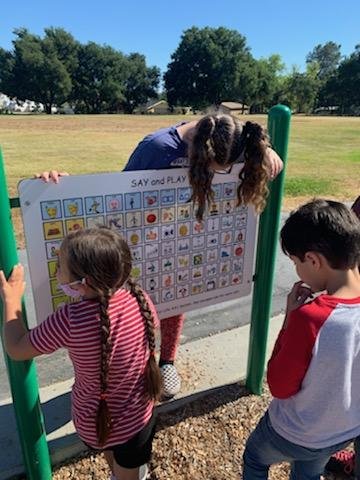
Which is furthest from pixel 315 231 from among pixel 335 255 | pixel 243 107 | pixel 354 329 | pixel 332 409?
pixel 243 107

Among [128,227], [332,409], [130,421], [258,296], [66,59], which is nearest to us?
[332,409]

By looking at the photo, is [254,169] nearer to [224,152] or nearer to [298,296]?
[224,152]

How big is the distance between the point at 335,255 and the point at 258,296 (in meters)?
1.03

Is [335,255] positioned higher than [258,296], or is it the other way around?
[335,255]

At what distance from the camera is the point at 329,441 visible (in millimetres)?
1440

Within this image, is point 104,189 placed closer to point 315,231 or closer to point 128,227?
point 128,227

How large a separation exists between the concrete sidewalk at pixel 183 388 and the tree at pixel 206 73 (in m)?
65.1

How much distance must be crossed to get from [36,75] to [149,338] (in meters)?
65.6

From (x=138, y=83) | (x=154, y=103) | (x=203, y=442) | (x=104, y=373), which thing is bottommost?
(x=154, y=103)

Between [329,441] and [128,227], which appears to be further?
[128,227]

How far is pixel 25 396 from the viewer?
1668 mm

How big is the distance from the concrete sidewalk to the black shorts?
54 centimetres

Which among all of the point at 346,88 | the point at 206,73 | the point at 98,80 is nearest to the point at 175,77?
the point at 206,73

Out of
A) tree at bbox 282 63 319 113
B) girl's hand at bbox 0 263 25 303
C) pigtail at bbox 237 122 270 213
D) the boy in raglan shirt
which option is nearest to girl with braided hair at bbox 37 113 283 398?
pigtail at bbox 237 122 270 213
